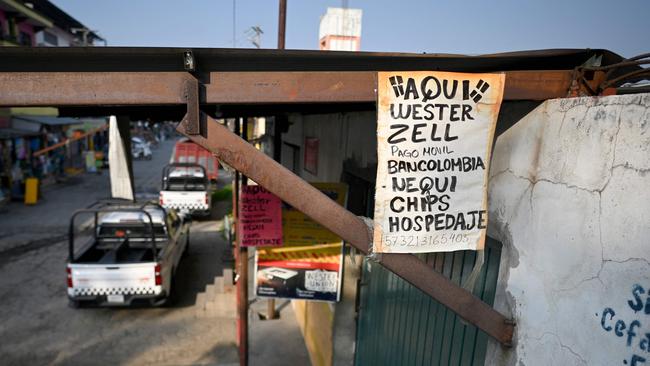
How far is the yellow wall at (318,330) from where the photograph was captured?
5434mm

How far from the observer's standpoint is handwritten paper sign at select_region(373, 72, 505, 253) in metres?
1.94

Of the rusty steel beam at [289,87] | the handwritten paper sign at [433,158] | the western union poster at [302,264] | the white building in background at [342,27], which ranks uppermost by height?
the white building in background at [342,27]

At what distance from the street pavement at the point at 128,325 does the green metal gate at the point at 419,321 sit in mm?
2444

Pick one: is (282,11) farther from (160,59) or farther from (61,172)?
(61,172)

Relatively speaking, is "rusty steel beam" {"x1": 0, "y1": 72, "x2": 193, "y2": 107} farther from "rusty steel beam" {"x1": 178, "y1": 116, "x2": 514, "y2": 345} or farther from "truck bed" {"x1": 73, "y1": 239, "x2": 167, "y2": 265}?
"truck bed" {"x1": 73, "y1": 239, "x2": 167, "y2": 265}

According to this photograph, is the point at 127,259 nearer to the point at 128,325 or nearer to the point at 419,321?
the point at 128,325

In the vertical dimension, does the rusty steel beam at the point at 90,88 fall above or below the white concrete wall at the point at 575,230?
above

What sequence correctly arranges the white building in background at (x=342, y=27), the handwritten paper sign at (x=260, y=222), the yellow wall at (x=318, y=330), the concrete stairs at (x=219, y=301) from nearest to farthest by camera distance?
the handwritten paper sign at (x=260, y=222)
the yellow wall at (x=318, y=330)
the concrete stairs at (x=219, y=301)
the white building in background at (x=342, y=27)

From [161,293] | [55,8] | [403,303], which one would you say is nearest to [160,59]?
[403,303]

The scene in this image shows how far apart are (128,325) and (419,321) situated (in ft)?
20.5

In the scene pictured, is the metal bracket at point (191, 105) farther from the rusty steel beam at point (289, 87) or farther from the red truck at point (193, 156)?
the red truck at point (193, 156)

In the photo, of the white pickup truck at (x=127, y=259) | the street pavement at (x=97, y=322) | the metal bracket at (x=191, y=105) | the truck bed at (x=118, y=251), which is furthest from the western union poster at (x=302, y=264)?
the truck bed at (x=118, y=251)

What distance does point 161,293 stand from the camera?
7.28 metres

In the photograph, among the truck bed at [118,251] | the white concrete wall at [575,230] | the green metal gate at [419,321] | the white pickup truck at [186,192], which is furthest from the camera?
the white pickup truck at [186,192]
